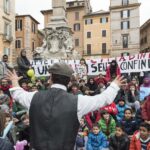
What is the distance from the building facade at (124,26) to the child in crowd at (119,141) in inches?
2064

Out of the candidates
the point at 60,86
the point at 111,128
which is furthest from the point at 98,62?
the point at 60,86

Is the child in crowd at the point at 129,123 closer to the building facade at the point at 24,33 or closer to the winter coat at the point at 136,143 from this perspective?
the winter coat at the point at 136,143

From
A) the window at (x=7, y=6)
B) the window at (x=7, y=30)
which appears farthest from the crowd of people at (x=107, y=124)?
the window at (x=7, y=6)

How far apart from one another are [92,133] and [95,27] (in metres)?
55.8

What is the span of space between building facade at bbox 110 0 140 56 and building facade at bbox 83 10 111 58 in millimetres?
1001

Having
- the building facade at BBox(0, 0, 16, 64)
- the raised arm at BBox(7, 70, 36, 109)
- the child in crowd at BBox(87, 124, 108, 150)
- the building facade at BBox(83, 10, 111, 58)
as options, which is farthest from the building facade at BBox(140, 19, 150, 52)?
the raised arm at BBox(7, 70, 36, 109)

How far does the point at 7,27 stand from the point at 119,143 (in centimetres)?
3730

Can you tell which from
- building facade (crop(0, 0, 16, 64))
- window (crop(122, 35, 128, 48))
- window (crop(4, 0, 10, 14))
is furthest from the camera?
window (crop(122, 35, 128, 48))

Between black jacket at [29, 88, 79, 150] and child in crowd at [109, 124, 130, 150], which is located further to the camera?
child in crowd at [109, 124, 130, 150]

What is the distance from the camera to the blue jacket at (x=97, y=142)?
745 centimetres

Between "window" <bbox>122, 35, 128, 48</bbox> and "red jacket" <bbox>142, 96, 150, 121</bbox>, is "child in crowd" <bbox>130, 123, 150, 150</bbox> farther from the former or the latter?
"window" <bbox>122, 35, 128, 48</bbox>

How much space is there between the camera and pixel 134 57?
47.7ft

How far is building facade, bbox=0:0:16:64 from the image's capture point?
4119 centimetres

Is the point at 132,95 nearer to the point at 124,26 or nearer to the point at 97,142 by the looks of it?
the point at 97,142
